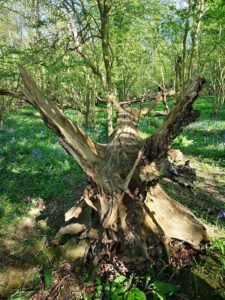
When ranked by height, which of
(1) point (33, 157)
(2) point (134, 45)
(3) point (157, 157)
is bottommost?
(1) point (33, 157)

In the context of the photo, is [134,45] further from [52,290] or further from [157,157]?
[52,290]

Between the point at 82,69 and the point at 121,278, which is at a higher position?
the point at 82,69

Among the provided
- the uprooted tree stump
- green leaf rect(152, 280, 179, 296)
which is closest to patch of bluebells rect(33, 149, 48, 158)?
the uprooted tree stump

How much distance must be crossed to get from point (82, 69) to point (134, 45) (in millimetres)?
4706

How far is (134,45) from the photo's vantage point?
1407cm

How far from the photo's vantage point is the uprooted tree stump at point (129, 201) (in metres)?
3.20

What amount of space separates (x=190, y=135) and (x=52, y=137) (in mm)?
5993

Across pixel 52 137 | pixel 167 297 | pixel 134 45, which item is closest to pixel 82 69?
pixel 52 137

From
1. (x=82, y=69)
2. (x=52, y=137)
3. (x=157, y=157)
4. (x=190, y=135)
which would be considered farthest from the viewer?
(x=190, y=135)

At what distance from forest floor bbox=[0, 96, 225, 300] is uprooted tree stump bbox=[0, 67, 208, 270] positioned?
0.37 metres

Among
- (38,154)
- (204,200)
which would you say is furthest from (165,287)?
(38,154)

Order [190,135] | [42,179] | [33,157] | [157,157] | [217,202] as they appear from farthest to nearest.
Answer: [190,135]
[33,157]
[42,179]
[217,202]
[157,157]

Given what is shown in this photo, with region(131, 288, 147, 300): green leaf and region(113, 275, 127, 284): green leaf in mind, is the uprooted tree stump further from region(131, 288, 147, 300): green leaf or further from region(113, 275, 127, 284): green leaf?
region(131, 288, 147, 300): green leaf

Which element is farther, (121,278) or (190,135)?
(190,135)
